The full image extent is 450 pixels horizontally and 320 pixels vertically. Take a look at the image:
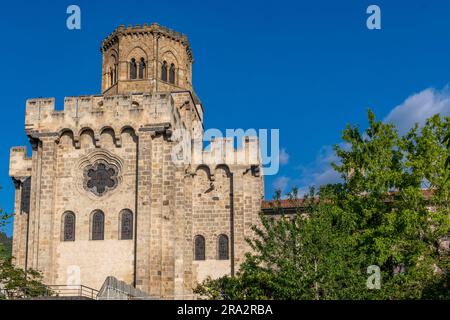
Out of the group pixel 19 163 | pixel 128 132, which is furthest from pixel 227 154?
pixel 19 163

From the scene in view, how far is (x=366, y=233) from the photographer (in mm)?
29250

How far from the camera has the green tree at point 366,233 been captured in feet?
80.2

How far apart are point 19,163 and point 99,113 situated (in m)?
7.43

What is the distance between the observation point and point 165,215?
3381 cm

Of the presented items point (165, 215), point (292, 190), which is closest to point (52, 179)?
point (165, 215)

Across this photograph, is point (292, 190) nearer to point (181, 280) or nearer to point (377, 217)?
point (377, 217)

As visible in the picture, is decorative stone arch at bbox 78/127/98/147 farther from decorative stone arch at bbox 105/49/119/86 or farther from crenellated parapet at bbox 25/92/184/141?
decorative stone arch at bbox 105/49/119/86

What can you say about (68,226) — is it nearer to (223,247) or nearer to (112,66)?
(223,247)

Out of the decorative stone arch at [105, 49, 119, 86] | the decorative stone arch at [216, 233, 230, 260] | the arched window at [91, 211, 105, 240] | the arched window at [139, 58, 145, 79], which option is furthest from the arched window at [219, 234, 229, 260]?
the decorative stone arch at [105, 49, 119, 86]

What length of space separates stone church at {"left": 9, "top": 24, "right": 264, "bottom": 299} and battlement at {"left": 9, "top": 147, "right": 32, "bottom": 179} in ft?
0.42

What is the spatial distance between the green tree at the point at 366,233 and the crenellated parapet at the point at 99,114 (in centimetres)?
901

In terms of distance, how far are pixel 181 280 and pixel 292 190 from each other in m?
10.1

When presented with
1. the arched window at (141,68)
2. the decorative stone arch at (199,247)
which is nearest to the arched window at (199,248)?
the decorative stone arch at (199,247)
